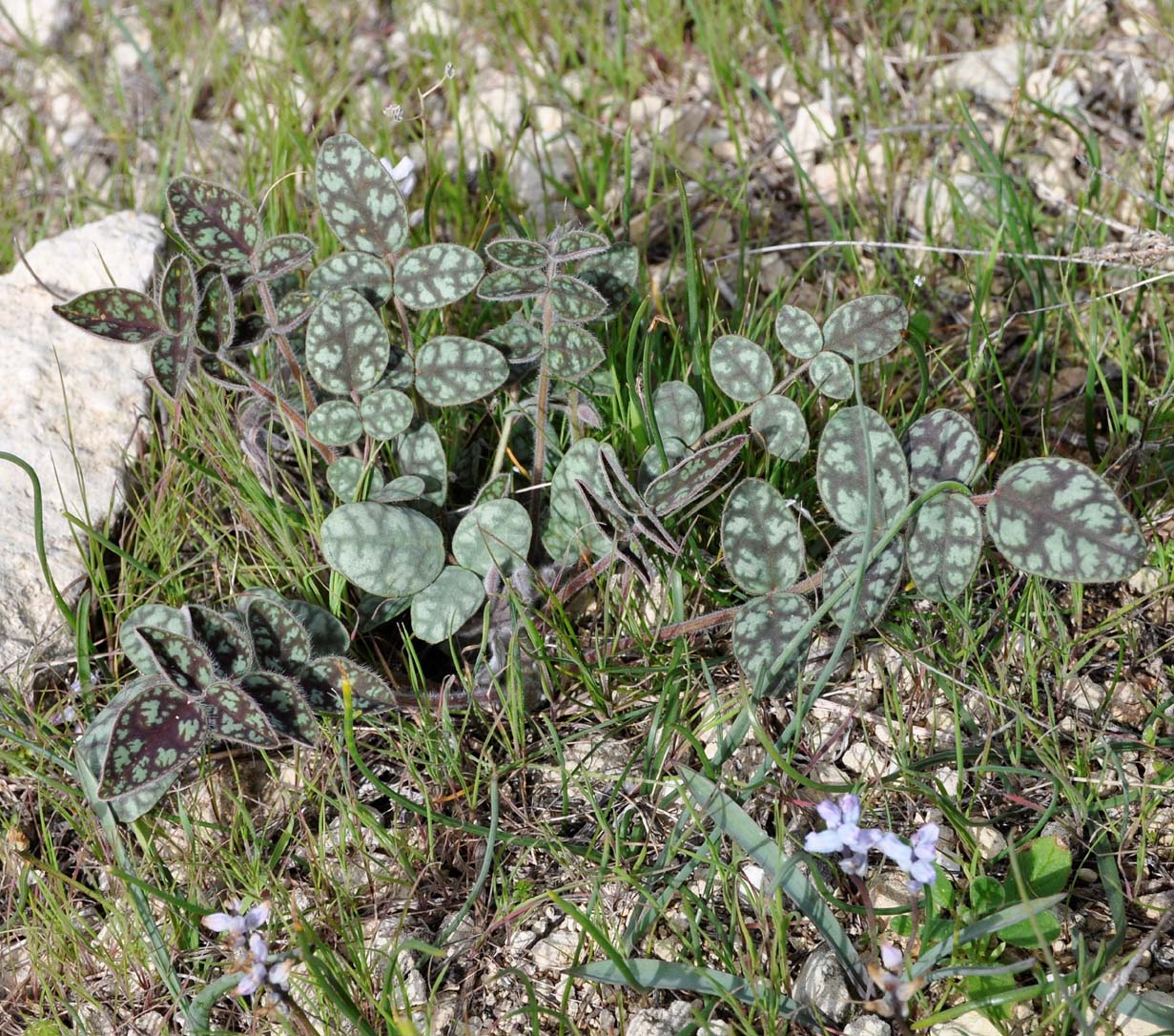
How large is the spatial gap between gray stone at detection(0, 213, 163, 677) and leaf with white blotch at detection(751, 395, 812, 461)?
3.99 ft

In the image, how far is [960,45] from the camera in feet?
9.83

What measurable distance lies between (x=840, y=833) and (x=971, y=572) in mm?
474

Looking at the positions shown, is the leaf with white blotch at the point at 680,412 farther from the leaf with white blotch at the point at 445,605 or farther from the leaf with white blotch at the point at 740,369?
the leaf with white blotch at the point at 445,605

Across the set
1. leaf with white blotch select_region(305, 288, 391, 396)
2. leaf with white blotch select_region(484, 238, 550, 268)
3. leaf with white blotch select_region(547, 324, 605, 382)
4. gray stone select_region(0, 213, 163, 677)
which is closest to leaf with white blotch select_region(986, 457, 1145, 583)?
leaf with white blotch select_region(547, 324, 605, 382)

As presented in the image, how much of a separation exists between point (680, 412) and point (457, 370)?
39 cm

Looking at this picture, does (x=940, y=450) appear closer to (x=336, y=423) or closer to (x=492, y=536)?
(x=492, y=536)

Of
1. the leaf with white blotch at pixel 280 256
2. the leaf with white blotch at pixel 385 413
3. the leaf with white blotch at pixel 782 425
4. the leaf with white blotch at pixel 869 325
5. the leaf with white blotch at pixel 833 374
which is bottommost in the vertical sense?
the leaf with white blotch at pixel 782 425

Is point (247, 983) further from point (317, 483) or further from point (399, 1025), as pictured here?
point (317, 483)

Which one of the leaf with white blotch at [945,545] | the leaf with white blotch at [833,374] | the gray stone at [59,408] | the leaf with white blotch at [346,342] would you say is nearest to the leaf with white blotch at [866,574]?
the leaf with white blotch at [945,545]

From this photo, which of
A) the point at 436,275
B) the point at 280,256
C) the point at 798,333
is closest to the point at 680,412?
the point at 798,333

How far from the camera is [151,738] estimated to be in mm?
1635

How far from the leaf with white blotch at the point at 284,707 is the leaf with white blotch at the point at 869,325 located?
104 centimetres

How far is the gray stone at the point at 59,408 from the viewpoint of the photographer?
6.75ft

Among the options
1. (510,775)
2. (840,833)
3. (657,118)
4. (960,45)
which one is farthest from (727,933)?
(960,45)
